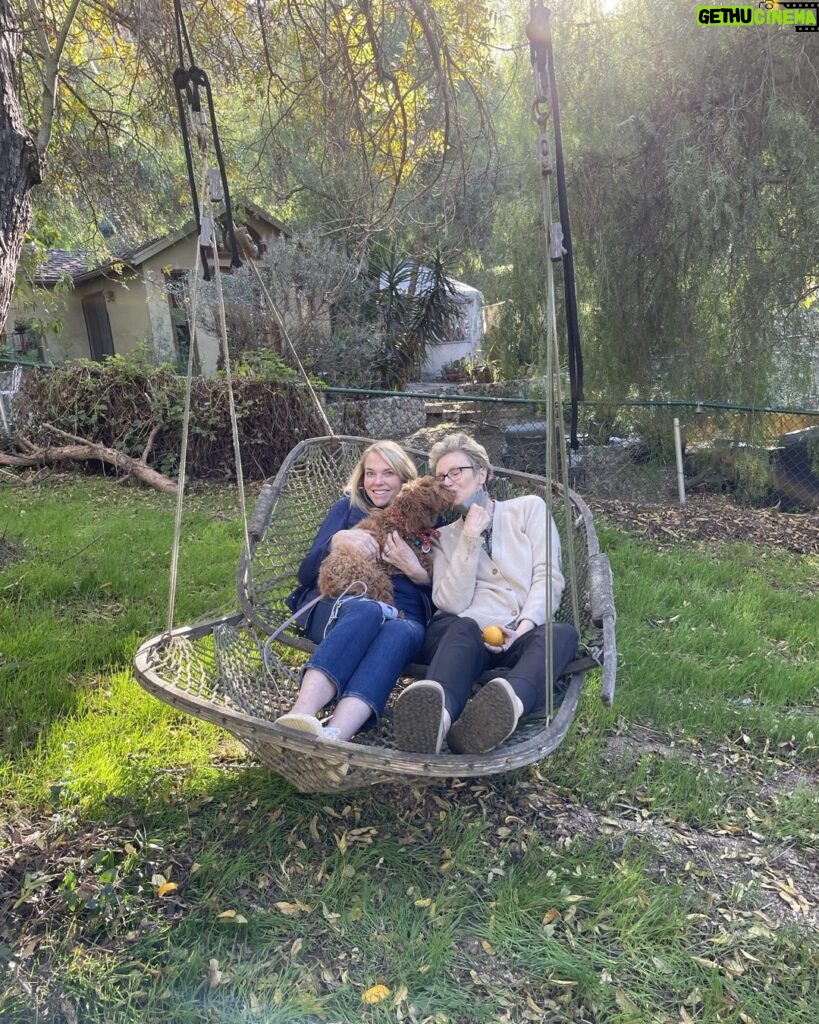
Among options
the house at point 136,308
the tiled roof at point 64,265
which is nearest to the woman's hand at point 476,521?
the house at point 136,308

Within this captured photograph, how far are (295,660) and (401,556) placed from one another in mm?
745

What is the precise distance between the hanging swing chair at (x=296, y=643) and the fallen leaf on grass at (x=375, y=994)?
36 centimetres

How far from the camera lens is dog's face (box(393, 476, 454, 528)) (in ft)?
7.11

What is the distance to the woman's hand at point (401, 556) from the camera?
2.14m

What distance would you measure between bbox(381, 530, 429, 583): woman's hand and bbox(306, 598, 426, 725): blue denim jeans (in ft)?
0.74

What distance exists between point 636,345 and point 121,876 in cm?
442

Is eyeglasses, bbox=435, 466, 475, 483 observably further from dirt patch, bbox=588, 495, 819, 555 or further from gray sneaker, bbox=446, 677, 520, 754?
dirt patch, bbox=588, 495, 819, 555

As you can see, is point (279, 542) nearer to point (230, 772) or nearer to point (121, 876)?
point (230, 772)

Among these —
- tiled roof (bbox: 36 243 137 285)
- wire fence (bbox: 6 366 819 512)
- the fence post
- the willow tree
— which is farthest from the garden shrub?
tiled roof (bbox: 36 243 137 285)

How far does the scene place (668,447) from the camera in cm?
511

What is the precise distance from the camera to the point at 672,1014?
1350 mm

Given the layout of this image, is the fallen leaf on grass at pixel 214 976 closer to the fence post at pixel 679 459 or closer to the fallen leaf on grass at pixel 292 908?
the fallen leaf on grass at pixel 292 908

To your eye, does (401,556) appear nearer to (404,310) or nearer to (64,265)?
(404,310)

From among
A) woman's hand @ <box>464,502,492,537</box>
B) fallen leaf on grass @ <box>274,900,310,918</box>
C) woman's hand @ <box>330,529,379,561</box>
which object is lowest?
fallen leaf on grass @ <box>274,900,310,918</box>
